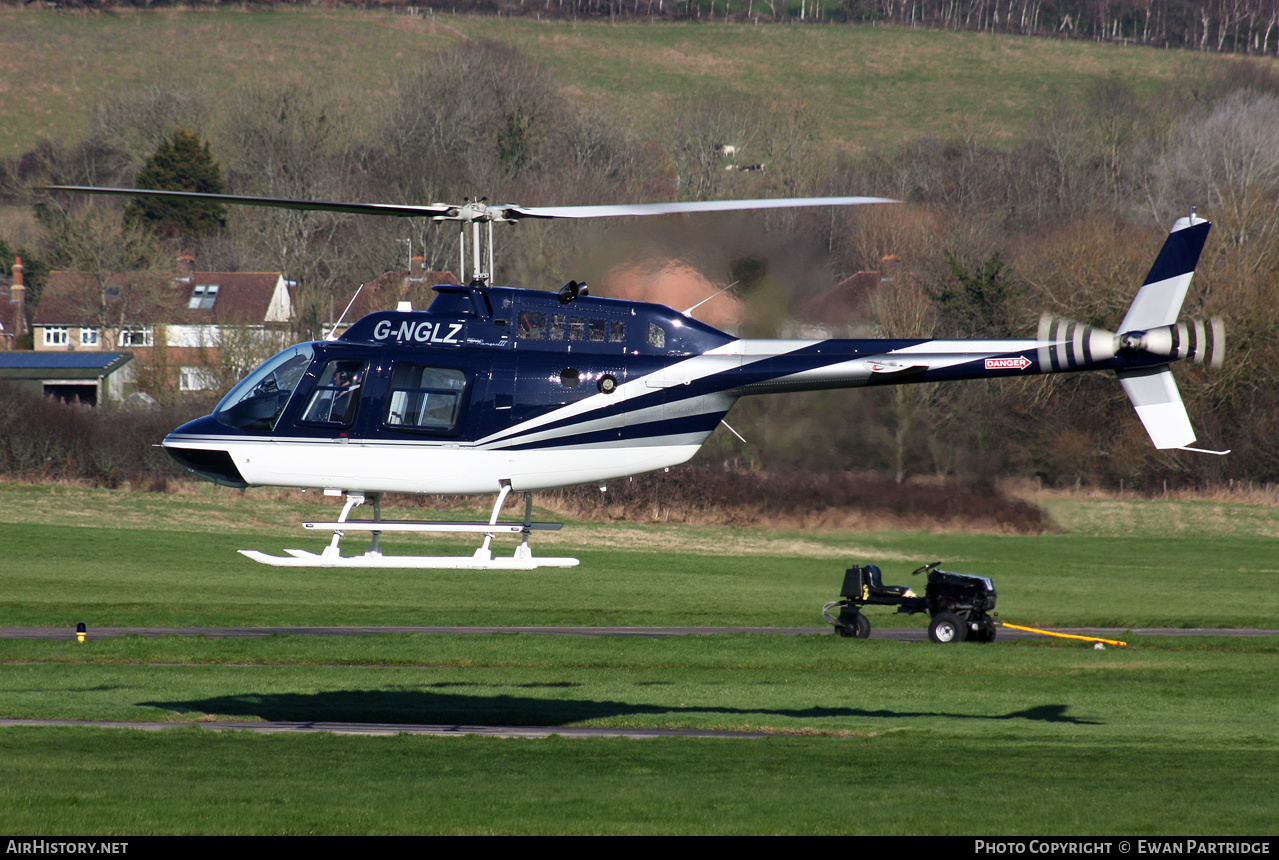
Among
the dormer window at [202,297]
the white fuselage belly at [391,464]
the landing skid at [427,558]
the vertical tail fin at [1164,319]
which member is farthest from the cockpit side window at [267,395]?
the dormer window at [202,297]

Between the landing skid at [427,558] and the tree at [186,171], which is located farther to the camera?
the tree at [186,171]

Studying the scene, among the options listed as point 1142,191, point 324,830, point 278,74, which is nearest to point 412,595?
point 324,830

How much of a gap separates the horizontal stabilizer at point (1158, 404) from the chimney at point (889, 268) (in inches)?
844

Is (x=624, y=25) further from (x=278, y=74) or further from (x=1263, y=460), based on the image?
(x=1263, y=460)

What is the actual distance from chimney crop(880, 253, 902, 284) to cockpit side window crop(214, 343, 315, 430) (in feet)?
78.8

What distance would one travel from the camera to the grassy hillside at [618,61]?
157m

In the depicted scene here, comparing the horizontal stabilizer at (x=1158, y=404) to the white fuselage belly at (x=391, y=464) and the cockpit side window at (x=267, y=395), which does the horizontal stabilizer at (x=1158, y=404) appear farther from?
the cockpit side window at (x=267, y=395)

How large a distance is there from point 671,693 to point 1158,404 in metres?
12.6

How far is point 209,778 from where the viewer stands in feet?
58.8

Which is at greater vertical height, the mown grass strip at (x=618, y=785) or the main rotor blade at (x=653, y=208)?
the main rotor blade at (x=653, y=208)

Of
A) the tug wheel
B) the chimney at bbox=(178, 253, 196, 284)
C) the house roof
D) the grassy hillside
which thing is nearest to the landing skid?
the tug wheel

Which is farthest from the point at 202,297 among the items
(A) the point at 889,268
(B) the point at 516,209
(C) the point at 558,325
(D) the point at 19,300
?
(B) the point at 516,209

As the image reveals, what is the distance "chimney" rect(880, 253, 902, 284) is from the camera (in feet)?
131

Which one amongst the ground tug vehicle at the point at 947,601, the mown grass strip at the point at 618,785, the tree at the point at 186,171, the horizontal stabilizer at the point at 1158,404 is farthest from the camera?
the tree at the point at 186,171
